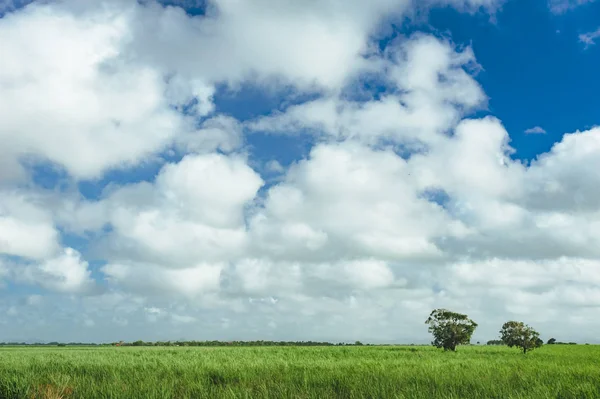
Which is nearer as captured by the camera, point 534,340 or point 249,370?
point 249,370

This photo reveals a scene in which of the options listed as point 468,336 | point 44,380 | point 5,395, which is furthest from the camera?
point 468,336

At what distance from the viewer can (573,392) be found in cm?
902

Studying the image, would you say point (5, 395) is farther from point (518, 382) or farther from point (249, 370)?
point (518, 382)

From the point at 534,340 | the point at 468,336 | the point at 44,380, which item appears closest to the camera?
the point at 44,380

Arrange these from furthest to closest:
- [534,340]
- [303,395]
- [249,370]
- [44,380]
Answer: [534,340] < [249,370] < [44,380] < [303,395]

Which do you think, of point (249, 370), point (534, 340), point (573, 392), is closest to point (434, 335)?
point (534, 340)

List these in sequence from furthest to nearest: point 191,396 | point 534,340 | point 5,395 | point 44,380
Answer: point 534,340, point 44,380, point 5,395, point 191,396

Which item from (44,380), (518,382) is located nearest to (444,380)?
(518,382)

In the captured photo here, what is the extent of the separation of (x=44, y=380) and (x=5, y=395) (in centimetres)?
121

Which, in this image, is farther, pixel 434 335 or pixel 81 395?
pixel 434 335

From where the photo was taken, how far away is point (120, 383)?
430 inches

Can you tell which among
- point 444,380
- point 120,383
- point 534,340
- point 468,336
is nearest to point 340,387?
point 444,380

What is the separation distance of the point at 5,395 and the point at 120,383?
2856mm

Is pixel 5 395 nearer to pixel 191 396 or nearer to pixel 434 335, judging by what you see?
pixel 191 396
